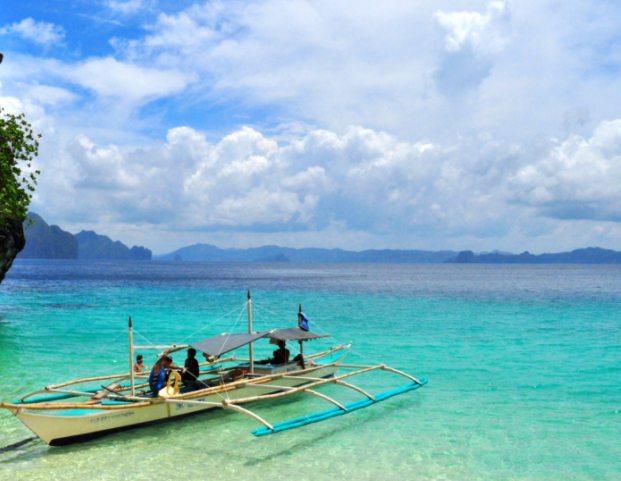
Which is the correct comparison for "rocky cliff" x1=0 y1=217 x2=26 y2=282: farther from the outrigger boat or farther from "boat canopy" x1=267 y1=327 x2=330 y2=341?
"boat canopy" x1=267 y1=327 x2=330 y2=341

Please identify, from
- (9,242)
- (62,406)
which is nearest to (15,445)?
(62,406)

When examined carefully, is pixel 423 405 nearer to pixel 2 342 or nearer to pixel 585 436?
pixel 585 436

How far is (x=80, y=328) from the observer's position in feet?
121

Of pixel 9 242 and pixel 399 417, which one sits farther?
pixel 9 242

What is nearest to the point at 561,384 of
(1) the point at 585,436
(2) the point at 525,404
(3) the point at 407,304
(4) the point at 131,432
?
(2) the point at 525,404

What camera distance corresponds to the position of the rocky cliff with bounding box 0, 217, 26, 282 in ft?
114

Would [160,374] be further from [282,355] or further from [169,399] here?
[282,355]

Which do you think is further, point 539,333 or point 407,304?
point 407,304

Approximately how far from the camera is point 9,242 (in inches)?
1393

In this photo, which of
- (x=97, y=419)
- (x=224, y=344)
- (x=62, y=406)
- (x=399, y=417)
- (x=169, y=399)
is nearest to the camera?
(x=62, y=406)

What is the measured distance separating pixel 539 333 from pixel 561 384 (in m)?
16.1

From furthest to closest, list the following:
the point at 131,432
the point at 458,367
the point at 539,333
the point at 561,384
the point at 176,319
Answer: the point at 176,319 < the point at 539,333 < the point at 458,367 < the point at 561,384 < the point at 131,432

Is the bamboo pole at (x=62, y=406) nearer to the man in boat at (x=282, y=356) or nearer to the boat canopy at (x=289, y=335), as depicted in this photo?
the boat canopy at (x=289, y=335)

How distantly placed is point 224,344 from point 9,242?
2617 cm
